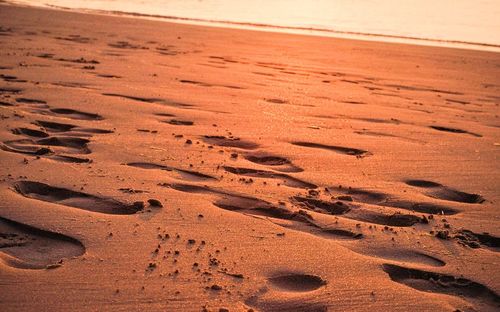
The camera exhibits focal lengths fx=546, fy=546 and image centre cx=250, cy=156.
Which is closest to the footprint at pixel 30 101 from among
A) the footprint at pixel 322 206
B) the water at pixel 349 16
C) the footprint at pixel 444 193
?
the footprint at pixel 322 206

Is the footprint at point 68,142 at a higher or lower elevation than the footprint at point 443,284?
higher

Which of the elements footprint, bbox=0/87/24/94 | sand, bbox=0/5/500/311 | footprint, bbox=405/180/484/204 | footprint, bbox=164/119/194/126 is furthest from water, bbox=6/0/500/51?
footprint, bbox=405/180/484/204

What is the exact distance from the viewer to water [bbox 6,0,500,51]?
12.8 metres

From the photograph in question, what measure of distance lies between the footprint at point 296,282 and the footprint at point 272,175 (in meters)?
0.79

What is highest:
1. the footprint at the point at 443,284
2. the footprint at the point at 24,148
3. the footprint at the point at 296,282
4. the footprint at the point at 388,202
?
the footprint at the point at 24,148

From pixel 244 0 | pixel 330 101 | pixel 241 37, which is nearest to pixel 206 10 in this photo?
pixel 244 0

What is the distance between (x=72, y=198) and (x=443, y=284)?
4.76 ft

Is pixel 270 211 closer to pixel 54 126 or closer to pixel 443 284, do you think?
pixel 443 284

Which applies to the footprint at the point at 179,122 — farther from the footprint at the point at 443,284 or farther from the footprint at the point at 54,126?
the footprint at the point at 443,284

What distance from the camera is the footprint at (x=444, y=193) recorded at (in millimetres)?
2559

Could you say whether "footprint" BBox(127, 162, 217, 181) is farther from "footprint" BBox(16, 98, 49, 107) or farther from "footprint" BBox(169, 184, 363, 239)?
"footprint" BBox(16, 98, 49, 107)

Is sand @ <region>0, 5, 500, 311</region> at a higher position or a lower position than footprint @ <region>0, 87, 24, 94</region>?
lower

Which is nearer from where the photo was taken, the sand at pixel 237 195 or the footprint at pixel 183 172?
the sand at pixel 237 195

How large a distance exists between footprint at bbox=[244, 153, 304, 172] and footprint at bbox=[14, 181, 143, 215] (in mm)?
837
